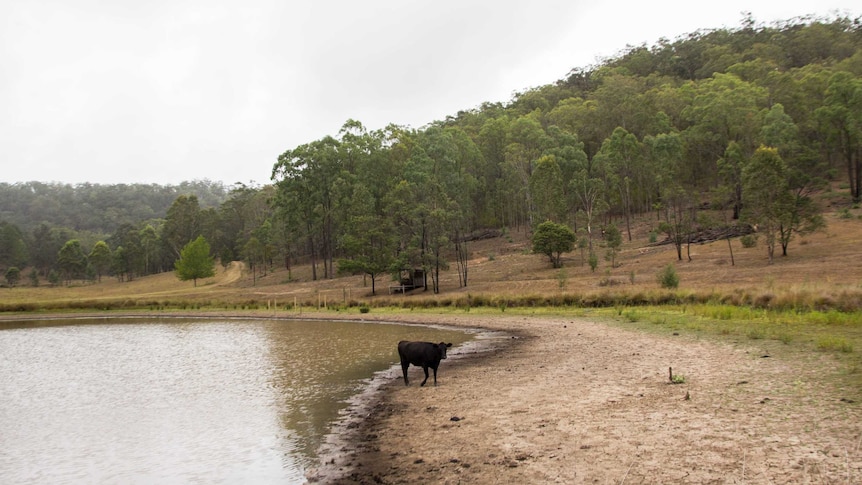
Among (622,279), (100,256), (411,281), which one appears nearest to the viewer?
(622,279)

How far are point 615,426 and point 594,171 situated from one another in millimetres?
77005

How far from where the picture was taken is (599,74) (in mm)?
139750

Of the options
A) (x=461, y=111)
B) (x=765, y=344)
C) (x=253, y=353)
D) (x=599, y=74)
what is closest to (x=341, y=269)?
(x=253, y=353)

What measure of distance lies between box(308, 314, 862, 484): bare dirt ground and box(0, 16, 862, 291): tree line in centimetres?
4000

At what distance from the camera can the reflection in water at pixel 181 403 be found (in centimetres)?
1033

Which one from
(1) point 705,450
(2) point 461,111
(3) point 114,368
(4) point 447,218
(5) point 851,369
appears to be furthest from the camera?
(2) point 461,111

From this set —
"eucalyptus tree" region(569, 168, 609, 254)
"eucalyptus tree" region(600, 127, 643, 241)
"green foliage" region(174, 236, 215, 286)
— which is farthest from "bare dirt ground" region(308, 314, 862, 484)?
"green foliage" region(174, 236, 215, 286)

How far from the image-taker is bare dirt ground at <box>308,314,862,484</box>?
7.58m

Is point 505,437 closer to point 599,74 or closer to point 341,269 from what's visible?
point 341,269

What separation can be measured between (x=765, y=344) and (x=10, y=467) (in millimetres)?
19151

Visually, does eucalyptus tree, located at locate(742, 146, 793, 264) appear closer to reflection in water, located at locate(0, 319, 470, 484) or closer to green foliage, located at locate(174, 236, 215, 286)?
reflection in water, located at locate(0, 319, 470, 484)

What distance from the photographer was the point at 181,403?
614 inches

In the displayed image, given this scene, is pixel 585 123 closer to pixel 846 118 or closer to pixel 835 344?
pixel 846 118

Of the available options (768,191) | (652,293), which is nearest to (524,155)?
(768,191)
